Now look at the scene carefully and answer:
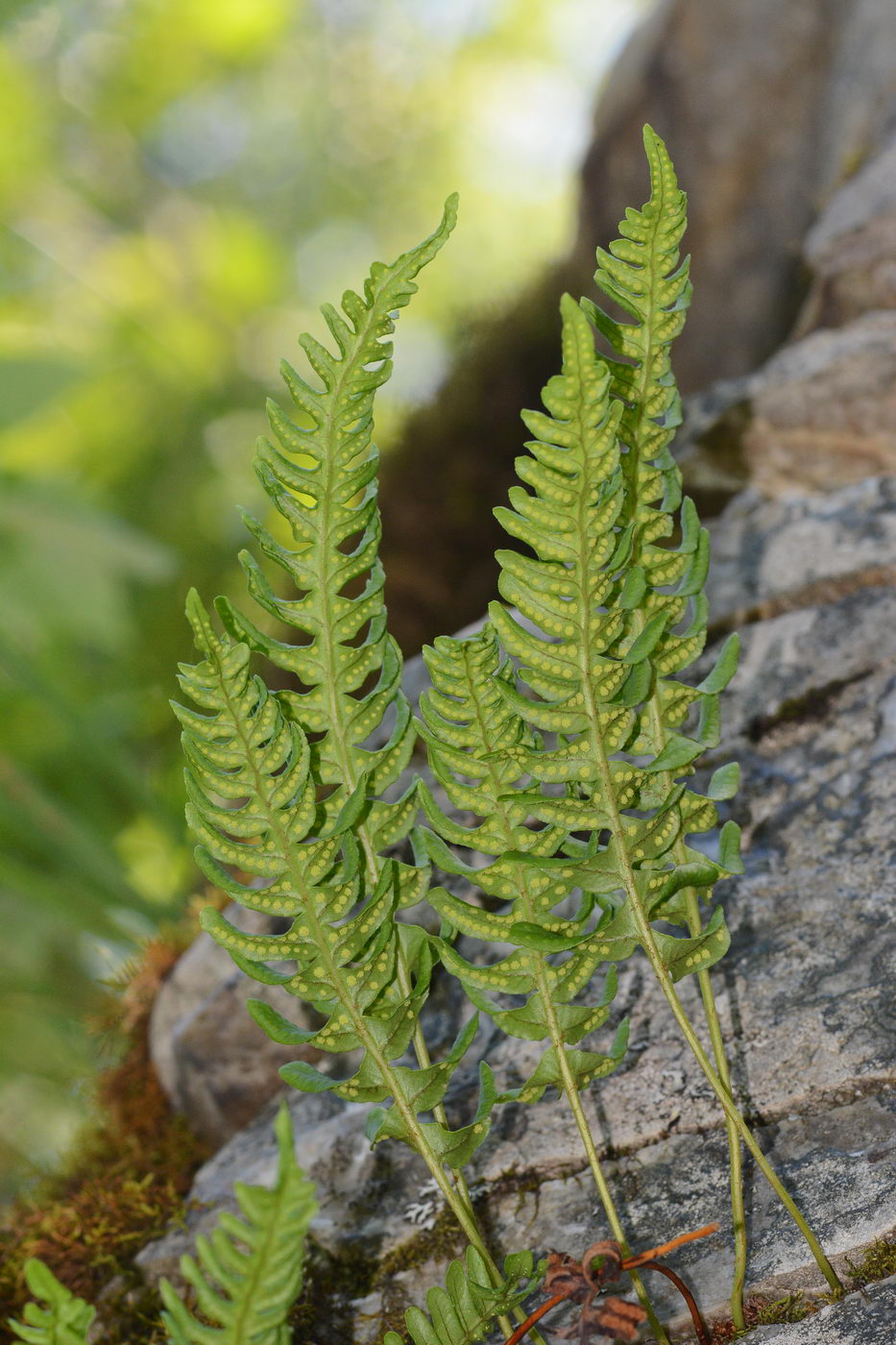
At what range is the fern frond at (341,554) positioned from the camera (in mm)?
682

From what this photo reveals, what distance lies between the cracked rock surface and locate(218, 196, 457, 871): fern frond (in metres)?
0.42

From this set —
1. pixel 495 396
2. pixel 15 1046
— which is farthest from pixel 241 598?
pixel 15 1046

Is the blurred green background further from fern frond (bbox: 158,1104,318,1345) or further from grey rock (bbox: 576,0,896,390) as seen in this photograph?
fern frond (bbox: 158,1104,318,1345)

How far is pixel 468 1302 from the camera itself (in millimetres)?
676

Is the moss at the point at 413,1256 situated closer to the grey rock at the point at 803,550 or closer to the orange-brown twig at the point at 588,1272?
the orange-brown twig at the point at 588,1272

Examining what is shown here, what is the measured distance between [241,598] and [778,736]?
1993 millimetres

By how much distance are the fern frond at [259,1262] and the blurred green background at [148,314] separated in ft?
3.16

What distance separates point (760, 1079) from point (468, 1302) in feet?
1.36

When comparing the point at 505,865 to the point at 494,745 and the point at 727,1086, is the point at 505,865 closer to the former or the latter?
the point at 494,745

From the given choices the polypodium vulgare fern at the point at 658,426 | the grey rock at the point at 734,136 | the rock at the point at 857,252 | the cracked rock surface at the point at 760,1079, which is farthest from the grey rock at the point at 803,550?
the grey rock at the point at 734,136

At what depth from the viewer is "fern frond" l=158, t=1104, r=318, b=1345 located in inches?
19.2

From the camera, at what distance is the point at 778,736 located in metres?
1.36

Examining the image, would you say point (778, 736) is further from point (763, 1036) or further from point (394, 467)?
point (394, 467)

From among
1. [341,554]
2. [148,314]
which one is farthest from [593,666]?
[148,314]
